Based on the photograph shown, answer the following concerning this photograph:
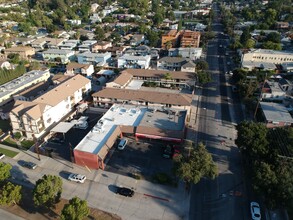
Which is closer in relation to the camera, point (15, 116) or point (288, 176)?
point (288, 176)

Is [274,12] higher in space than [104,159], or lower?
higher

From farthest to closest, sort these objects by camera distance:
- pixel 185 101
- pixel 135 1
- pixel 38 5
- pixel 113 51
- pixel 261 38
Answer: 1. pixel 135 1
2. pixel 38 5
3. pixel 261 38
4. pixel 113 51
5. pixel 185 101

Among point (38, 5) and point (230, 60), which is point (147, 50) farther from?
A: point (38, 5)

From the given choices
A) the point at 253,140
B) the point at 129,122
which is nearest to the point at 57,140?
the point at 129,122

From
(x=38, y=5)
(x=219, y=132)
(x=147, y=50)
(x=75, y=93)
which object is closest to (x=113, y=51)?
(x=147, y=50)

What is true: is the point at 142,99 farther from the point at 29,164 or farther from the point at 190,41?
the point at 190,41

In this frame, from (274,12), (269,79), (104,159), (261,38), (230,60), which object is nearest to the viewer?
(104,159)
